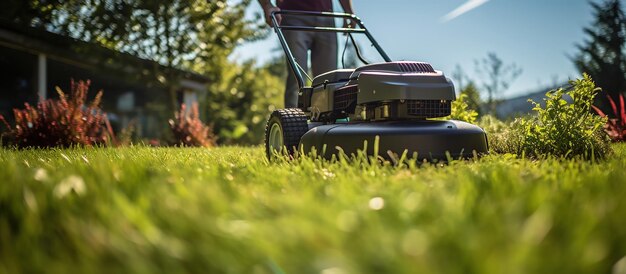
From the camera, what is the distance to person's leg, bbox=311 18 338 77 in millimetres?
5480

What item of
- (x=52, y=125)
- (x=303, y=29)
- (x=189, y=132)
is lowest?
(x=189, y=132)

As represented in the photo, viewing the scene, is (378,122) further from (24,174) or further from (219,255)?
(219,255)

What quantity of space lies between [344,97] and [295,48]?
1.46 metres

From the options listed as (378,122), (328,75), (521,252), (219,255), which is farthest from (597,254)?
(328,75)

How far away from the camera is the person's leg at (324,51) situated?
5480 mm

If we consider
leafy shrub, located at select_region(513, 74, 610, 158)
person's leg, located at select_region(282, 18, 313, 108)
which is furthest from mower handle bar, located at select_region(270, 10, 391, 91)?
leafy shrub, located at select_region(513, 74, 610, 158)

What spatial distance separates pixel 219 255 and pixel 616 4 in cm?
2020

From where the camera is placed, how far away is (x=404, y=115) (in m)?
3.42

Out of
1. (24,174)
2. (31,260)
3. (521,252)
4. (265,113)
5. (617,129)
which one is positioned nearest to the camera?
(521,252)

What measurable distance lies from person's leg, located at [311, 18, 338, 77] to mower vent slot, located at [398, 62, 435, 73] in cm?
Answer: 197

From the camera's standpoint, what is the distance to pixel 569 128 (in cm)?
388

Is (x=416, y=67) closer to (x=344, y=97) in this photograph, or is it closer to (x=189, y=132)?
(x=344, y=97)

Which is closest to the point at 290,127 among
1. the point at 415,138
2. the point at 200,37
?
the point at 415,138

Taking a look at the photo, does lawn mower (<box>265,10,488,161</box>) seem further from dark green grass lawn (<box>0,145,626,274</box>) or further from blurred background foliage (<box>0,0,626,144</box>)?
blurred background foliage (<box>0,0,626,144</box>)
